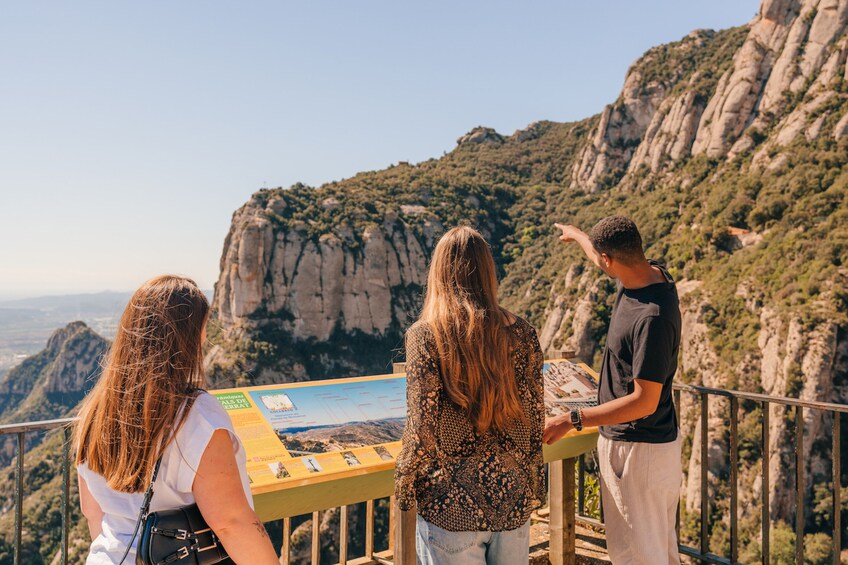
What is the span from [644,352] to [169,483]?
1.83m

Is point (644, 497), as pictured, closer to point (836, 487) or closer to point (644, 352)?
point (644, 352)

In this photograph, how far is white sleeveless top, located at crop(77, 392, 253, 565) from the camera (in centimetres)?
134

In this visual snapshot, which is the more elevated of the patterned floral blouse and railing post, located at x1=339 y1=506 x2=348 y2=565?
the patterned floral blouse

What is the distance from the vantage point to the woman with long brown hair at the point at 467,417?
173 centimetres

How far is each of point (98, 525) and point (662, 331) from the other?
82.7 inches

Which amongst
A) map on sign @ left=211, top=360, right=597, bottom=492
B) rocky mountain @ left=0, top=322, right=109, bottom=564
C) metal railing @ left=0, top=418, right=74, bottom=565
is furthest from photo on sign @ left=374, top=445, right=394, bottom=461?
rocky mountain @ left=0, top=322, right=109, bottom=564

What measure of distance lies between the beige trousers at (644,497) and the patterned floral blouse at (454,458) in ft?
3.06

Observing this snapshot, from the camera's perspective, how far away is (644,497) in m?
2.54

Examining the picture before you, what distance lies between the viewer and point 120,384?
4.54 feet

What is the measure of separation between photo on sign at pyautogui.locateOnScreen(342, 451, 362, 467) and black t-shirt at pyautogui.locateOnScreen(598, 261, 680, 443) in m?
1.16

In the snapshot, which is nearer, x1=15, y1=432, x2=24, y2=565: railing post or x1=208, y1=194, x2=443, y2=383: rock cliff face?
x1=15, y1=432, x2=24, y2=565: railing post

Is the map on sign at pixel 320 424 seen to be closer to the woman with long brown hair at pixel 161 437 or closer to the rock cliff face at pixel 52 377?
the woman with long brown hair at pixel 161 437

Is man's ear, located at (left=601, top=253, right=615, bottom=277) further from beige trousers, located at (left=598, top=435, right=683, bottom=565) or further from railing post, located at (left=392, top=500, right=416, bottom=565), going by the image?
railing post, located at (left=392, top=500, right=416, bottom=565)

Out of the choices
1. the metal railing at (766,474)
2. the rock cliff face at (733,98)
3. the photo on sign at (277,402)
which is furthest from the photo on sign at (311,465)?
the rock cliff face at (733,98)
